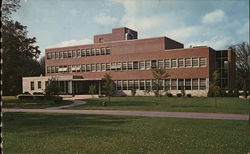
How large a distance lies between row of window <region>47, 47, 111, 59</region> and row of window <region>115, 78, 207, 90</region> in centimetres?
804

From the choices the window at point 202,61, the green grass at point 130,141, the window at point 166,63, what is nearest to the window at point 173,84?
the window at point 166,63

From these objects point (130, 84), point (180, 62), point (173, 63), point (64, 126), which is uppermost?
point (180, 62)

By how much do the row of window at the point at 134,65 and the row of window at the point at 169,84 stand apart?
2.82 metres

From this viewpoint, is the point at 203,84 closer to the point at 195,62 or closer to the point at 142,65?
the point at 195,62

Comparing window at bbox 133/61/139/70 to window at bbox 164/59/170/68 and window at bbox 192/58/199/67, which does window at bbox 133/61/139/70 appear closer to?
window at bbox 164/59/170/68

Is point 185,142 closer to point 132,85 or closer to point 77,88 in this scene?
point 132,85

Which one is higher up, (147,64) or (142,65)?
(147,64)

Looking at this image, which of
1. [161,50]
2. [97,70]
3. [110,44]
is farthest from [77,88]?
[161,50]

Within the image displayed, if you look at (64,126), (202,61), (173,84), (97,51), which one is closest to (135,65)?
(173,84)

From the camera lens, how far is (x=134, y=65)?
56.0 metres

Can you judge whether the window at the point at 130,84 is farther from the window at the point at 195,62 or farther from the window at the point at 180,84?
the window at the point at 195,62

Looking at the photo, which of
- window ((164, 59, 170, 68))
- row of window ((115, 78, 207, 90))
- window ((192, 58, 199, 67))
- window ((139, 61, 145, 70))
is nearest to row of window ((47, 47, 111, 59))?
row of window ((115, 78, 207, 90))

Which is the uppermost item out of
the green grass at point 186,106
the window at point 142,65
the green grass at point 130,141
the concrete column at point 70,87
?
the window at point 142,65

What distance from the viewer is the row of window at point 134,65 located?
4959 centimetres
